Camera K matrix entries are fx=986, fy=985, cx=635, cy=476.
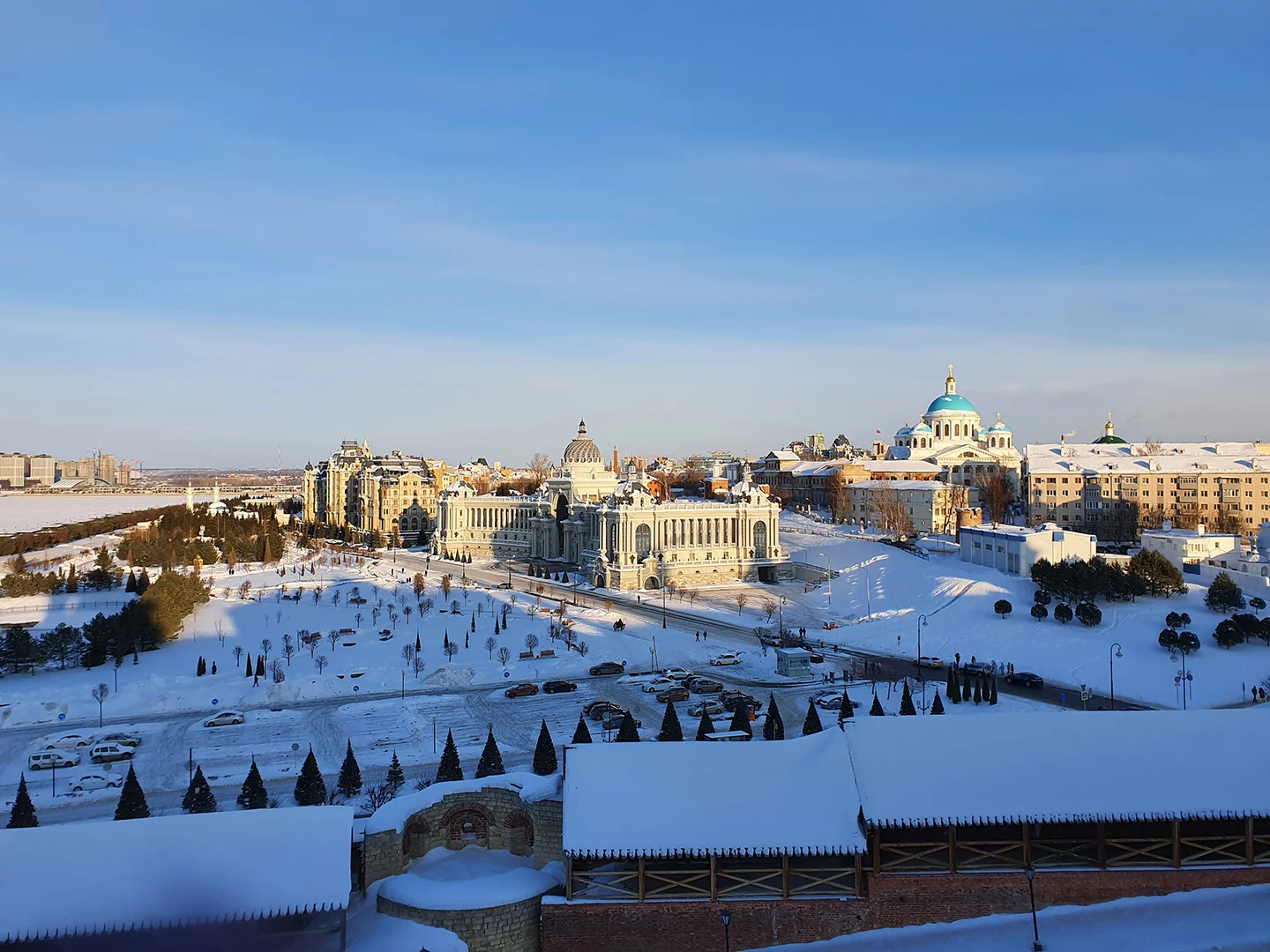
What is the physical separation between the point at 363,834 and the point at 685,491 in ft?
428

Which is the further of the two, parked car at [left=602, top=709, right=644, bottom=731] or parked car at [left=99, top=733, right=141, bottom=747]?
parked car at [left=602, top=709, right=644, bottom=731]

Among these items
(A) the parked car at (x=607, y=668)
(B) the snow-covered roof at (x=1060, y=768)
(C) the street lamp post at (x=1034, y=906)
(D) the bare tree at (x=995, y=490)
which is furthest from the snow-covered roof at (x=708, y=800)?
(D) the bare tree at (x=995, y=490)

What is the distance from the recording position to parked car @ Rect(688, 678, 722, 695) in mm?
40750

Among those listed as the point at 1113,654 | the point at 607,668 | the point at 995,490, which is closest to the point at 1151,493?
the point at 995,490

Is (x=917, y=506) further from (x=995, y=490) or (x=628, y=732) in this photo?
(x=628, y=732)

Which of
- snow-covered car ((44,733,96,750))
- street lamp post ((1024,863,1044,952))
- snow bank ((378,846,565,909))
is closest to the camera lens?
street lamp post ((1024,863,1044,952))

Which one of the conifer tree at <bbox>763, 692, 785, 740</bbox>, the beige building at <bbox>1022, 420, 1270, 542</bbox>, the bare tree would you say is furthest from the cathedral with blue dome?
the conifer tree at <bbox>763, 692, 785, 740</bbox>

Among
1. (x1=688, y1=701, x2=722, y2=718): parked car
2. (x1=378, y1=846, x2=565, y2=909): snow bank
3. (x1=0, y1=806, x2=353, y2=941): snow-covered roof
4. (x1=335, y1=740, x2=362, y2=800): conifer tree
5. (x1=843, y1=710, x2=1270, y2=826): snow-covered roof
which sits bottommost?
(x1=688, y1=701, x2=722, y2=718): parked car

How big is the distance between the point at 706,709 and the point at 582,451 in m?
56.7

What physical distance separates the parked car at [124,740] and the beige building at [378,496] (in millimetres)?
71453

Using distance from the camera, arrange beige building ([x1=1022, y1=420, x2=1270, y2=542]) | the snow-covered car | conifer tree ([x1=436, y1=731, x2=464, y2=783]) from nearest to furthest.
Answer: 1. conifer tree ([x1=436, y1=731, x2=464, y2=783])
2. the snow-covered car
3. beige building ([x1=1022, y1=420, x2=1270, y2=542])

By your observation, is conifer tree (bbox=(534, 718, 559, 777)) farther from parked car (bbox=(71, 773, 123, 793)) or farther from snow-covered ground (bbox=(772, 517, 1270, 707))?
snow-covered ground (bbox=(772, 517, 1270, 707))

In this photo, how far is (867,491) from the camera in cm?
9369

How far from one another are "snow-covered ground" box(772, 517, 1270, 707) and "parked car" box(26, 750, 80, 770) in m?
35.1
